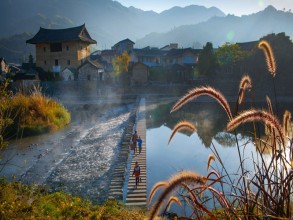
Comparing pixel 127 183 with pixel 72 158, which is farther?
pixel 72 158

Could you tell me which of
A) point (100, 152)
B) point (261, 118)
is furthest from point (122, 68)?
point (261, 118)

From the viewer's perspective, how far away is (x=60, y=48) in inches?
1875

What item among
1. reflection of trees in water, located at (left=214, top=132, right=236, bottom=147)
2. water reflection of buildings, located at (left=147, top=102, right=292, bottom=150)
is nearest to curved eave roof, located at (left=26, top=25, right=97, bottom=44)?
water reflection of buildings, located at (left=147, top=102, right=292, bottom=150)

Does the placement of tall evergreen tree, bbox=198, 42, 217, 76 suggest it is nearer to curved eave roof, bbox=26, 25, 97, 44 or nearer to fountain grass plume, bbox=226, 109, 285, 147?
curved eave roof, bbox=26, 25, 97, 44

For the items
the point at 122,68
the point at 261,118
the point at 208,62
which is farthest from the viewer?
the point at 122,68

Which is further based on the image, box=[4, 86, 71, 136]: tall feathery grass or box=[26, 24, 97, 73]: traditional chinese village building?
box=[26, 24, 97, 73]: traditional chinese village building

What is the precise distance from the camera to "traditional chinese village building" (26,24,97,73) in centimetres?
4650

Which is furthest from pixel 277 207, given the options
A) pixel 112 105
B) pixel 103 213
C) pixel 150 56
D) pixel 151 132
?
pixel 150 56

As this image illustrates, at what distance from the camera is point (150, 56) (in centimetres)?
6109

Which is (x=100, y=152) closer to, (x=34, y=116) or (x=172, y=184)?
(x=34, y=116)

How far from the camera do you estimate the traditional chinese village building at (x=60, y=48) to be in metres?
46.5

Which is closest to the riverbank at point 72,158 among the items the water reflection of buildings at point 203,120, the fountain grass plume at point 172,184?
the water reflection of buildings at point 203,120

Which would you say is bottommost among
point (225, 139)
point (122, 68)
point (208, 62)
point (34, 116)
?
point (225, 139)

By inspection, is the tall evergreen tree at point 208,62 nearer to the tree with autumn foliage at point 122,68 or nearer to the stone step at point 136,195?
the tree with autumn foliage at point 122,68
